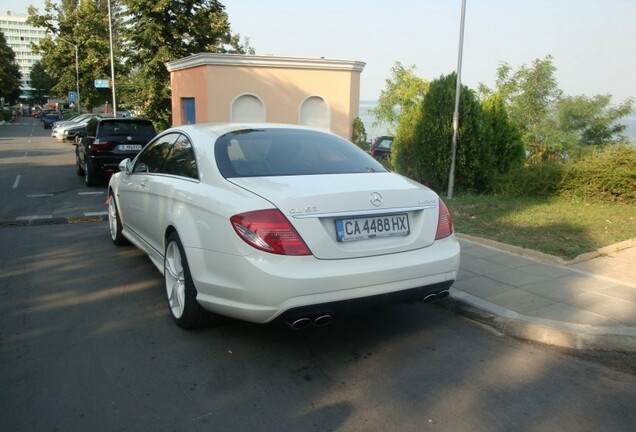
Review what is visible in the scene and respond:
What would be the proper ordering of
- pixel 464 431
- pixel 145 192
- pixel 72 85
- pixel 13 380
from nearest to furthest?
pixel 464 431 → pixel 13 380 → pixel 145 192 → pixel 72 85

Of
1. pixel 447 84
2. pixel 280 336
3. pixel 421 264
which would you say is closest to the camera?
pixel 421 264

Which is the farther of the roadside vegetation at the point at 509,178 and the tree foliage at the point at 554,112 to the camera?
the tree foliage at the point at 554,112

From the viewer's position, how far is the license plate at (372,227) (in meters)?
3.47

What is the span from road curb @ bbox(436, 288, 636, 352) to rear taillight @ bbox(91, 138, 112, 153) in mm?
10774

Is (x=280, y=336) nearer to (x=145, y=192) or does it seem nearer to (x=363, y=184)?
(x=363, y=184)

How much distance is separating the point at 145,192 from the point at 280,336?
2087mm

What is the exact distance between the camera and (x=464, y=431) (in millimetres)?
2893

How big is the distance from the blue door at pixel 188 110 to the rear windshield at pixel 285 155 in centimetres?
1549

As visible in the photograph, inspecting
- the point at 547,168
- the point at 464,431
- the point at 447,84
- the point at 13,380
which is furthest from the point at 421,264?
the point at 447,84

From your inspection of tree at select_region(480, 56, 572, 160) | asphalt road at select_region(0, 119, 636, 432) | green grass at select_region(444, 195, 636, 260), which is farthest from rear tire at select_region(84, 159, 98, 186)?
tree at select_region(480, 56, 572, 160)

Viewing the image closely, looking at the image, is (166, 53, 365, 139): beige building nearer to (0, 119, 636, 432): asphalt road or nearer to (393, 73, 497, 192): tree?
(393, 73, 497, 192): tree

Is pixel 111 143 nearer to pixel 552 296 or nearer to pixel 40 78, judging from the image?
pixel 552 296

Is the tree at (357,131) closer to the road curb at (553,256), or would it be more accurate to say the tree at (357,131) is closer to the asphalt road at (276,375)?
the road curb at (553,256)

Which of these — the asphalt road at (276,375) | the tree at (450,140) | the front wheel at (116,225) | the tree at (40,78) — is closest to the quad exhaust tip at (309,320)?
the asphalt road at (276,375)
